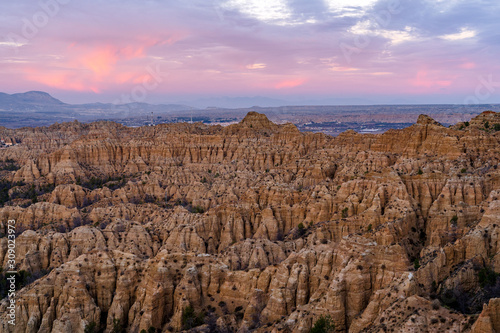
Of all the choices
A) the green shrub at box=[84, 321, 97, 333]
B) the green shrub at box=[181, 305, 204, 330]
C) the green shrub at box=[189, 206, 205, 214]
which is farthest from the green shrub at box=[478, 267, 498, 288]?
the green shrub at box=[189, 206, 205, 214]

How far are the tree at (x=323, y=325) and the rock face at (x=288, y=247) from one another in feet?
1.78

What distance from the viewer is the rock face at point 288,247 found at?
26484mm

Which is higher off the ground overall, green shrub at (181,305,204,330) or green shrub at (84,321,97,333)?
green shrub at (181,305,204,330)

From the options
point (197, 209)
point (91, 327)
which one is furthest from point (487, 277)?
point (197, 209)

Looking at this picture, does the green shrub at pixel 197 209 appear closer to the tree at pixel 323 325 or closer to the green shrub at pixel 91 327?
the green shrub at pixel 91 327

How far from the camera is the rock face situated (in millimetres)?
26484

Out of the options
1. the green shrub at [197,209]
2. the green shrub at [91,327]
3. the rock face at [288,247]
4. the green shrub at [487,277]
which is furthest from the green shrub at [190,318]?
the green shrub at [197,209]

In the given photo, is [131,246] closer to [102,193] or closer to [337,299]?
[337,299]

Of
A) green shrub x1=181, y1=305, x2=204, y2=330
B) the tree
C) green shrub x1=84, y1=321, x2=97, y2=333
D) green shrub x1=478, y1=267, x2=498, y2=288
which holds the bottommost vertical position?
green shrub x1=84, y1=321, x2=97, y2=333

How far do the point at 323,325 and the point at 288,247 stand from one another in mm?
17639

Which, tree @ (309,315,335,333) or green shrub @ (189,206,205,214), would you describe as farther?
green shrub @ (189,206,205,214)

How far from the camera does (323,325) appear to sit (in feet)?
81.6

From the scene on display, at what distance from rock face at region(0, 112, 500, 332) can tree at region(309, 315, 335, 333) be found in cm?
54

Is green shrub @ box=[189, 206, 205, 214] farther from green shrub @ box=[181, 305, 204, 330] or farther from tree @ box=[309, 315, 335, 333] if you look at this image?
tree @ box=[309, 315, 335, 333]
